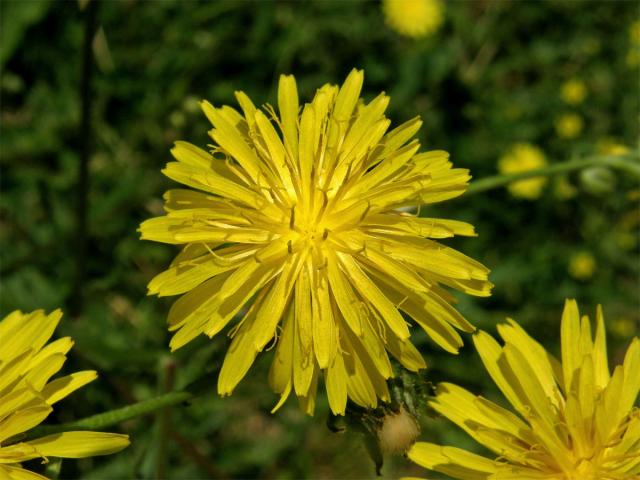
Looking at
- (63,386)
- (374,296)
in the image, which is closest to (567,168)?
(374,296)

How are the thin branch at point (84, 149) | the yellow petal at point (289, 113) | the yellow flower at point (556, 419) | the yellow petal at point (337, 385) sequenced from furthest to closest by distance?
the thin branch at point (84, 149) < the yellow petal at point (289, 113) < the yellow flower at point (556, 419) < the yellow petal at point (337, 385)

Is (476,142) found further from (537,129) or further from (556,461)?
(556,461)

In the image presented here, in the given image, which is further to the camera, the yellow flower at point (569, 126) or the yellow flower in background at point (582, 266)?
the yellow flower at point (569, 126)

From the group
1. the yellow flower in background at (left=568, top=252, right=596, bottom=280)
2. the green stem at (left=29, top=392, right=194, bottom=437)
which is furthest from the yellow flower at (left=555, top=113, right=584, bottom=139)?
the green stem at (left=29, top=392, right=194, bottom=437)

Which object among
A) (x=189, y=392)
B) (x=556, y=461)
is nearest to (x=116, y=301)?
(x=189, y=392)

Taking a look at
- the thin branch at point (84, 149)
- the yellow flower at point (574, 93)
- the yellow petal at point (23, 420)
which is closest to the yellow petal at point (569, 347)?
the yellow petal at point (23, 420)

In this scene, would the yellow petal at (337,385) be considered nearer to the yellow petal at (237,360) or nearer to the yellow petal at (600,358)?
the yellow petal at (237,360)
